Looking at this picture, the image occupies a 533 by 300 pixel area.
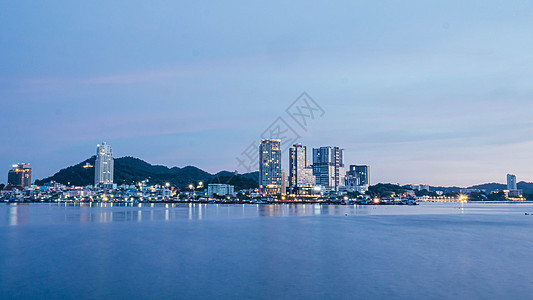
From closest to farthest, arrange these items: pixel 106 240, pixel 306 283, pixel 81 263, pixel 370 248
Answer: pixel 306 283 → pixel 81 263 → pixel 370 248 → pixel 106 240

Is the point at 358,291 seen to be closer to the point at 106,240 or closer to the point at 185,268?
the point at 185,268

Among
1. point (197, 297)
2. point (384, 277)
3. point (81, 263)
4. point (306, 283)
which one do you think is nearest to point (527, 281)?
point (384, 277)

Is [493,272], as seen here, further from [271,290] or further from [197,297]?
[197,297]

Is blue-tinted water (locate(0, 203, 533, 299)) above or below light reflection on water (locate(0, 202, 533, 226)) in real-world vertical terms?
above

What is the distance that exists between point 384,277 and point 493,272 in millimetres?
7214

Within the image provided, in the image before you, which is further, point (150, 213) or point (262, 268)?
point (150, 213)

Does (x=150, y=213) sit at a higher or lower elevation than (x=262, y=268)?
lower

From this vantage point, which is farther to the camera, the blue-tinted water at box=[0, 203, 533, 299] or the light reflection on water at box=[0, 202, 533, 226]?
the light reflection on water at box=[0, 202, 533, 226]

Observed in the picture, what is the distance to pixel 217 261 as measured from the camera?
2838 centimetres

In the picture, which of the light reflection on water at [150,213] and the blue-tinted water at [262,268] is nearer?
the blue-tinted water at [262,268]

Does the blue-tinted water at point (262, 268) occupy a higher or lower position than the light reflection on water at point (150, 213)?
higher

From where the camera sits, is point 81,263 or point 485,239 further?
point 485,239

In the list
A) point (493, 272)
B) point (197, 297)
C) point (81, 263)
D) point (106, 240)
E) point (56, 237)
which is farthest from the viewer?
point (56, 237)

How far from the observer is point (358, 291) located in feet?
64.2
